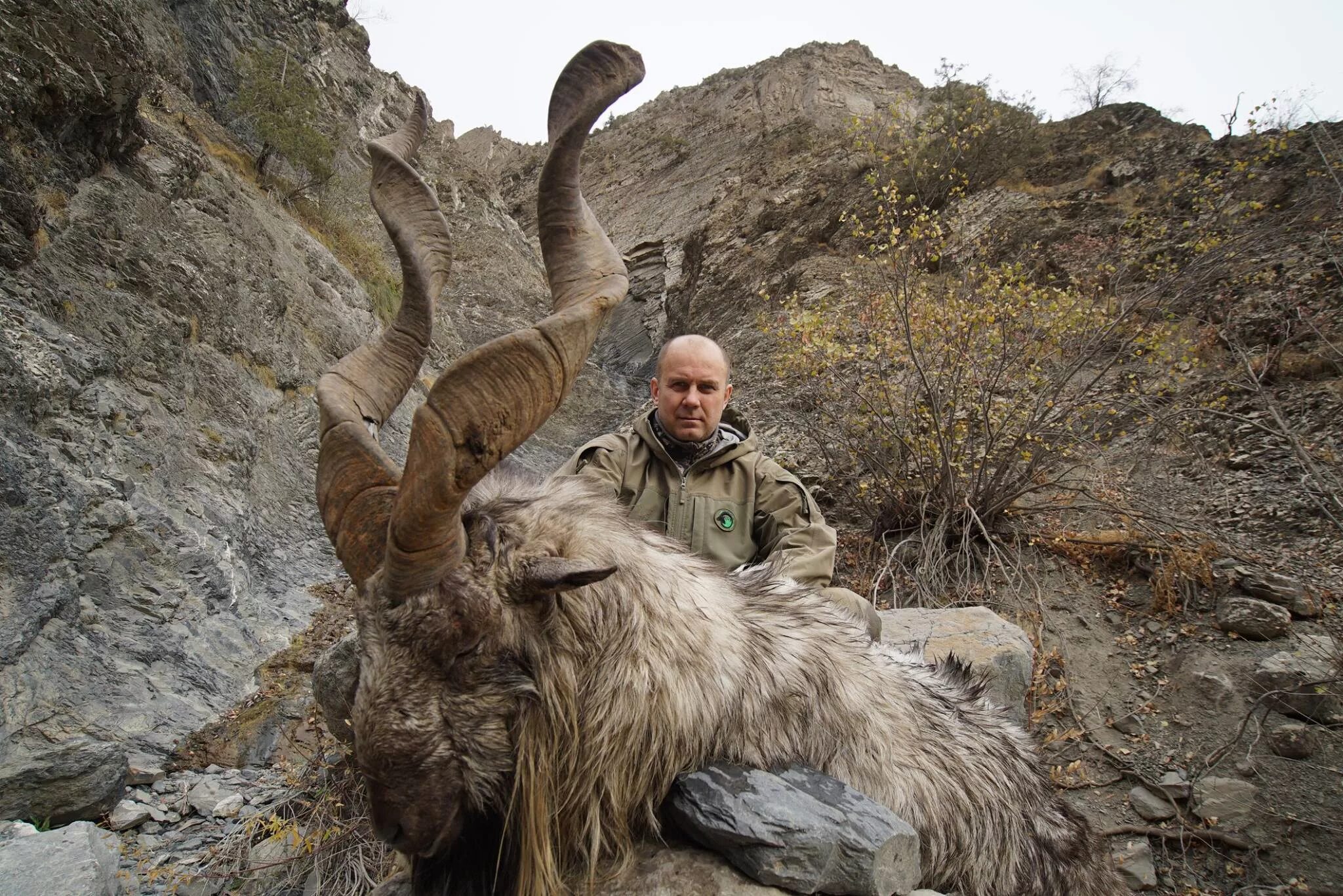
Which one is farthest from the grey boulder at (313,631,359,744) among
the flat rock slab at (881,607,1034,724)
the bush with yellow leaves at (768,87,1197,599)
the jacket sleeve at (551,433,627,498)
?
the bush with yellow leaves at (768,87,1197,599)

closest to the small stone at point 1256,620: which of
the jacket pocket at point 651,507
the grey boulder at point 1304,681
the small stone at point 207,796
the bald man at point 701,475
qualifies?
the grey boulder at point 1304,681

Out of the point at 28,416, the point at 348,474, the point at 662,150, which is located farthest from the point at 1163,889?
the point at 662,150

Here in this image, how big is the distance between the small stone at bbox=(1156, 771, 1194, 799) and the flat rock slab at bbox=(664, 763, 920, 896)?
10.4ft

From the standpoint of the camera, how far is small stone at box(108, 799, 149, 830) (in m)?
3.25

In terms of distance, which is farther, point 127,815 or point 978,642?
point 978,642

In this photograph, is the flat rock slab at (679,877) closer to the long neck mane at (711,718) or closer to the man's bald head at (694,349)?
the long neck mane at (711,718)

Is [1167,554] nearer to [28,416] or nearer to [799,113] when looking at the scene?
[28,416]

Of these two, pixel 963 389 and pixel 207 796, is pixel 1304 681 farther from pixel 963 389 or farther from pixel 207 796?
pixel 207 796

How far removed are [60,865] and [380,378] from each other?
2.13 metres

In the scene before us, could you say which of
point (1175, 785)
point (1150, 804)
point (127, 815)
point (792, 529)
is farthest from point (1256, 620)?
point (127, 815)

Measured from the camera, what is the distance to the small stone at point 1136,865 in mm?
3621

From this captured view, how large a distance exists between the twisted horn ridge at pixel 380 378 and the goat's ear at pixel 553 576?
0.43 metres

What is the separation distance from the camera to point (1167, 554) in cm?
567

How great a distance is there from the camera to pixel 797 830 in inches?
72.7
